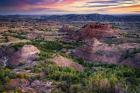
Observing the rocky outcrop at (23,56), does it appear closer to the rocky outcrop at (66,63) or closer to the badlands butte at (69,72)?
the badlands butte at (69,72)

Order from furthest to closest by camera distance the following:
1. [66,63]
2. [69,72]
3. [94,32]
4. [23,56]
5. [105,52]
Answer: [94,32], [105,52], [23,56], [66,63], [69,72]

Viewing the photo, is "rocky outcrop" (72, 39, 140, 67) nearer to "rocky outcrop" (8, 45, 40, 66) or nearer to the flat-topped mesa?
"rocky outcrop" (8, 45, 40, 66)

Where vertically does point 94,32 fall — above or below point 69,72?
below

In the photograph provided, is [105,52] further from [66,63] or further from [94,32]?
[94,32]

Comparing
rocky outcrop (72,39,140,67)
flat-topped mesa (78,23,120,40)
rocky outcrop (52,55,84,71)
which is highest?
rocky outcrop (52,55,84,71)

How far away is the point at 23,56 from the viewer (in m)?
42.0

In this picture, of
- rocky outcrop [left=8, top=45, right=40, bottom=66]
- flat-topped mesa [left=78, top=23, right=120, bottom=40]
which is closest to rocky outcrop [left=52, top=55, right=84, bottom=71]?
rocky outcrop [left=8, top=45, right=40, bottom=66]

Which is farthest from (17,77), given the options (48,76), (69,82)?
(69,82)

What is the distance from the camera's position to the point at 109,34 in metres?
91.1

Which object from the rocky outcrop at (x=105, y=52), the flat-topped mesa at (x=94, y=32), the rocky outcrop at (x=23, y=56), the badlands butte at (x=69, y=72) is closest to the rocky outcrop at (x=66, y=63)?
the badlands butte at (x=69, y=72)

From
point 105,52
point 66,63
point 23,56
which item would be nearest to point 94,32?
point 105,52

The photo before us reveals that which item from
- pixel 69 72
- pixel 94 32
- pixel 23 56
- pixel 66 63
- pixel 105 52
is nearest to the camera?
pixel 69 72

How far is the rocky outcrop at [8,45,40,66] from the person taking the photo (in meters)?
40.0

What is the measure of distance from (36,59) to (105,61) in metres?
13.8
